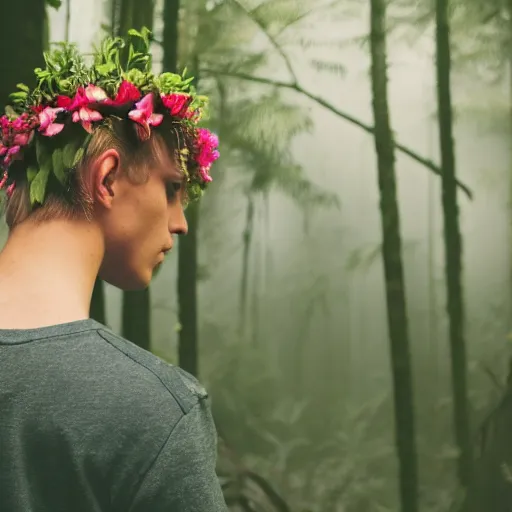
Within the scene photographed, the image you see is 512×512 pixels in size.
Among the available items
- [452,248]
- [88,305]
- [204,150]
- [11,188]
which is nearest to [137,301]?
[452,248]

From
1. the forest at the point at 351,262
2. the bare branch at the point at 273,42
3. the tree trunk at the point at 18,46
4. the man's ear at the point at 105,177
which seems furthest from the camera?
the bare branch at the point at 273,42

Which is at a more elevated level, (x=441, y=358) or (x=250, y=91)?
(x=250, y=91)

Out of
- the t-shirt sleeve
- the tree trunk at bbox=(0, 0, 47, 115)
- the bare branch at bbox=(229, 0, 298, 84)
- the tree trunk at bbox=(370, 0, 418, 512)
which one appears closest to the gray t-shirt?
the t-shirt sleeve

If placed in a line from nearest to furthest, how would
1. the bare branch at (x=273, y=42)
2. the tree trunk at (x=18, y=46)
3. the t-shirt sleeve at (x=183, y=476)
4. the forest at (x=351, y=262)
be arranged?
1. the t-shirt sleeve at (x=183, y=476)
2. the tree trunk at (x=18, y=46)
3. the forest at (x=351, y=262)
4. the bare branch at (x=273, y=42)

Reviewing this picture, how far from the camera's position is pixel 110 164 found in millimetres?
803

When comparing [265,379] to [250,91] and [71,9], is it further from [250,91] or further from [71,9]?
[71,9]

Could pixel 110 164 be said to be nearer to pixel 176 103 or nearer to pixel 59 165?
pixel 59 165

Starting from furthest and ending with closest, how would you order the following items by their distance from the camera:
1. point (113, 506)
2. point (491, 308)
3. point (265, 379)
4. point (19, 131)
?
point (265, 379) → point (491, 308) → point (19, 131) → point (113, 506)

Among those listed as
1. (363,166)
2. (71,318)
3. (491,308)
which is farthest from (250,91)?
(71,318)

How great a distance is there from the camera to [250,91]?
201 centimetres

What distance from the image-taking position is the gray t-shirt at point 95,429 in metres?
0.66

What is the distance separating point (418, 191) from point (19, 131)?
1187 millimetres

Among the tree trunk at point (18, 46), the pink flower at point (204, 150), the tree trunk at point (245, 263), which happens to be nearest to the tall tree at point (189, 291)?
the tree trunk at point (245, 263)

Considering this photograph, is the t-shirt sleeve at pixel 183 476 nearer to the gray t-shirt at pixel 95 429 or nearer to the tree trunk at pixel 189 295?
the gray t-shirt at pixel 95 429
